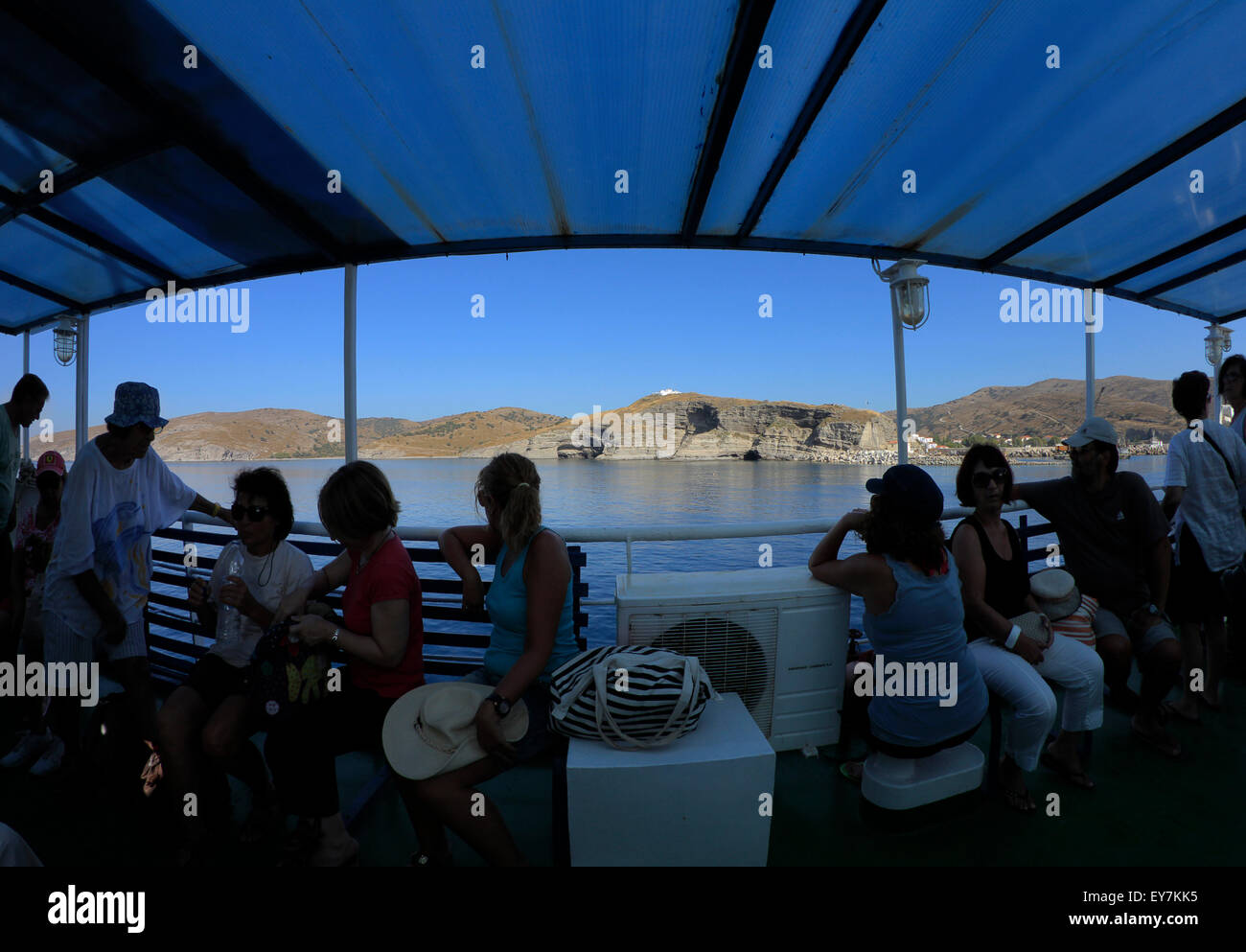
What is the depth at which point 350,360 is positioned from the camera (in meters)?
3.59

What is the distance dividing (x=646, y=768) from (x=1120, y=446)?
2.58 metres

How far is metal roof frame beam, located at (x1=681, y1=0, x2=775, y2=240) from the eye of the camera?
199cm

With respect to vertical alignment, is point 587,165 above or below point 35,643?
above

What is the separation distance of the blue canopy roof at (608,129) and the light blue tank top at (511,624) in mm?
2018

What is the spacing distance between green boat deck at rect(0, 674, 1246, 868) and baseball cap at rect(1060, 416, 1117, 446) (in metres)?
1.42

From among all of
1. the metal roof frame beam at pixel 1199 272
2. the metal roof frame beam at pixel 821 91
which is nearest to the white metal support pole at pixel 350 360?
the metal roof frame beam at pixel 821 91

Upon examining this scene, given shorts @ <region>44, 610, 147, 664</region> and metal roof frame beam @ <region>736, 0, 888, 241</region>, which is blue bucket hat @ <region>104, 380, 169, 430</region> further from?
metal roof frame beam @ <region>736, 0, 888, 241</region>

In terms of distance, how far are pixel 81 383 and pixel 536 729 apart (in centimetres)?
591

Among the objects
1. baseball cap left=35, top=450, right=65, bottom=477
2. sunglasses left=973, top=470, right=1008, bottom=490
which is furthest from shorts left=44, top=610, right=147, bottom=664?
sunglasses left=973, top=470, right=1008, bottom=490

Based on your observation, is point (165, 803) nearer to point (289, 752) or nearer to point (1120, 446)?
point (289, 752)

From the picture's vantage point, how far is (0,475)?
111 inches

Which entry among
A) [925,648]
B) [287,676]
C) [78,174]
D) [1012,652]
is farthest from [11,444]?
[1012,652]
